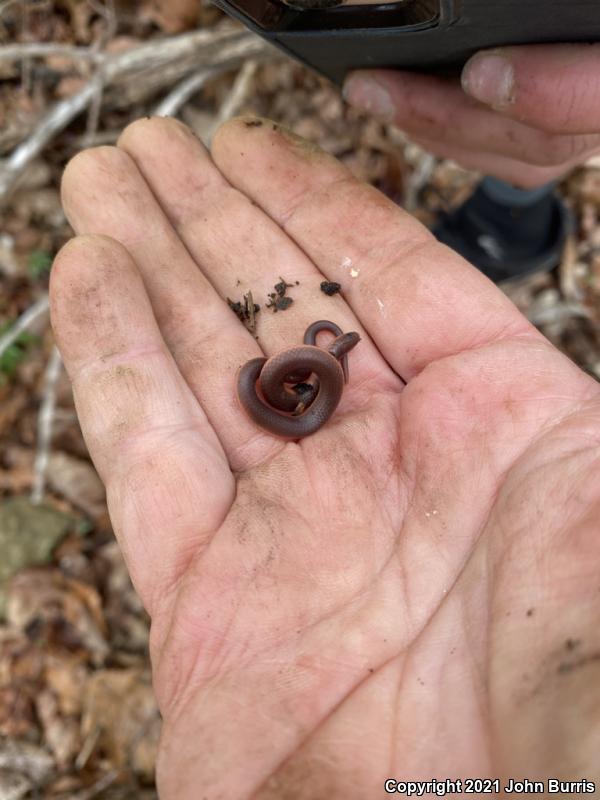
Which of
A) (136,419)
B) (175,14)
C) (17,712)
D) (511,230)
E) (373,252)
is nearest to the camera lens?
(136,419)

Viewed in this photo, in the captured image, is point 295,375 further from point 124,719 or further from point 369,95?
point 124,719

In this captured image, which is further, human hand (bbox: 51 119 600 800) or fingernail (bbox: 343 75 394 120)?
fingernail (bbox: 343 75 394 120)

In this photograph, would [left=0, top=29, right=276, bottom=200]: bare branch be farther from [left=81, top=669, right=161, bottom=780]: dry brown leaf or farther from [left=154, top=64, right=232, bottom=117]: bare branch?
[left=81, top=669, right=161, bottom=780]: dry brown leaf

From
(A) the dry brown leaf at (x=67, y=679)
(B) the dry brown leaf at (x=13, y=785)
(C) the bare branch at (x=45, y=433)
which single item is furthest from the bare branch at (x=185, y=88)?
(B) the dry brown leaf at (x=13, y=785)

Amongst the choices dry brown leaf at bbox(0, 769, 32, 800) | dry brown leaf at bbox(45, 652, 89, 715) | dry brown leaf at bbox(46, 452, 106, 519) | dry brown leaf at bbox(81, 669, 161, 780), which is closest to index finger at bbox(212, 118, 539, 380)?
dry brown leaf at bbox(46, 452, 106, 519)

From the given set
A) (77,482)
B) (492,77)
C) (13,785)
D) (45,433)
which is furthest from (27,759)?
(492,77)

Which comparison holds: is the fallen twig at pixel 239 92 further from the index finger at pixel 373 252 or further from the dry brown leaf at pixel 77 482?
the dry brown leaf at pixel 77 482

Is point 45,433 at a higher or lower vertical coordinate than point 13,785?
higher
